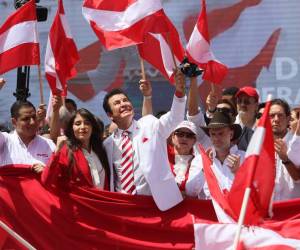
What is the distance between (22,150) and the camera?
6.66 m

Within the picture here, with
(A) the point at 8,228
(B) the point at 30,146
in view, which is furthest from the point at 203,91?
(A) the point at 8,228

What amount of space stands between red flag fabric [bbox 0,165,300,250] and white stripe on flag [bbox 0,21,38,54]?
1.36 m

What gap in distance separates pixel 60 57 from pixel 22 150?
109 cm

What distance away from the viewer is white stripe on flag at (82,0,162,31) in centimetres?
672

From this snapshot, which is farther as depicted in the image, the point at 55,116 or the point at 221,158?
the point at 55,116

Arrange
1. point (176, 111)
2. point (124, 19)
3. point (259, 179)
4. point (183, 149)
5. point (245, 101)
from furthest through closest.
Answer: point (245, 101)
point (124, 19)
point (183, 149)
point (176, 111)
point (259, 179)

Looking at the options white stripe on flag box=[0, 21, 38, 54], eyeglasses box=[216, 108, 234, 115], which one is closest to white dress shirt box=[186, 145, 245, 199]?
eyeglasses box=[216, 108, 234, 115]

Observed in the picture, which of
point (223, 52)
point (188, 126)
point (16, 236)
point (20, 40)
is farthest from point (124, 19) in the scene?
point (223, 52)

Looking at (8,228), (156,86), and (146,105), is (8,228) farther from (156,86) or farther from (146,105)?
(156,86)

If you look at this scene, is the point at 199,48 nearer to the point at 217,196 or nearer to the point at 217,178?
the point at 217,178

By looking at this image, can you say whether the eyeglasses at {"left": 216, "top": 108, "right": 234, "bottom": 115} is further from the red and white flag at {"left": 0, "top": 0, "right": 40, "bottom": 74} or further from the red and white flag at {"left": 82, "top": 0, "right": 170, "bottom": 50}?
the red and white flag at {"left": 0, "top": 0, "right": 40, "bottom": 74}

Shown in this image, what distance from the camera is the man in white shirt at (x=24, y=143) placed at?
6.62 metres

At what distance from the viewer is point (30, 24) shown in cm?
727

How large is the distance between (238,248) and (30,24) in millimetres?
2871
